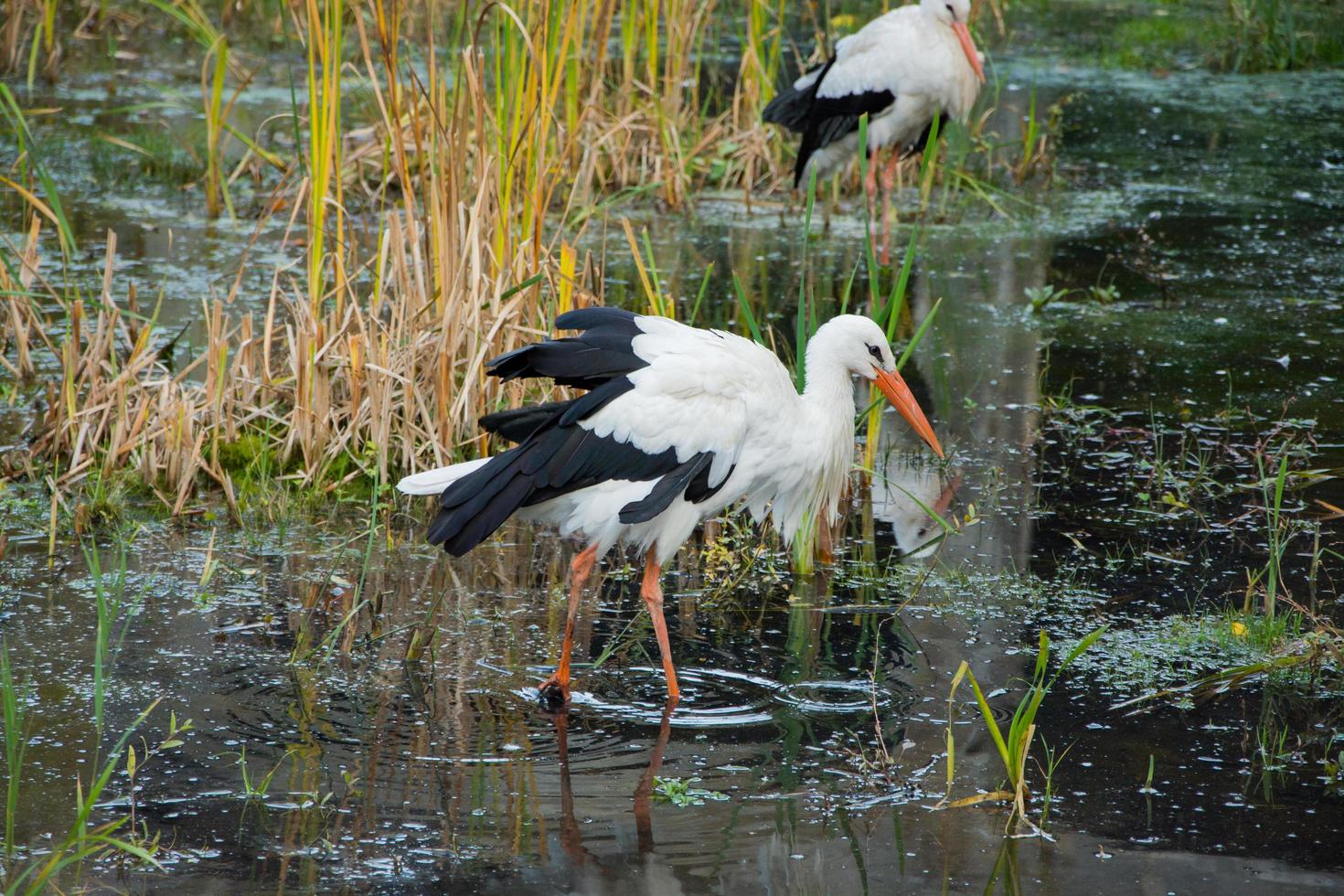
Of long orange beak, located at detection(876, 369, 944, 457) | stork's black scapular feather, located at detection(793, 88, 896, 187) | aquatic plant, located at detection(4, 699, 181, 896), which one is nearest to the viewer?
aquatic plant, located at detection(4, 699, 181, 896)

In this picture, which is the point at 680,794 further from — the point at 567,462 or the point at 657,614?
the point at 567,462

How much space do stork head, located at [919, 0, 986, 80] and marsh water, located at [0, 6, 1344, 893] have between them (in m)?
2.24

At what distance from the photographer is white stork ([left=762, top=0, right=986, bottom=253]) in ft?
28.9

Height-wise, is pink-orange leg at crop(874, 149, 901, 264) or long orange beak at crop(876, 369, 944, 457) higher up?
pink-orange leg at crop(874, 149, 901, 264)

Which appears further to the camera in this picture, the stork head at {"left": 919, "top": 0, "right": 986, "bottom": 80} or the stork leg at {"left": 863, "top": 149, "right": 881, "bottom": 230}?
the stork head at {"left": 919, "top": 0, "right": 986, "bottom": 80}

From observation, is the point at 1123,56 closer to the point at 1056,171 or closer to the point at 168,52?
the point at 1056,171

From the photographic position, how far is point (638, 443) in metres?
4.04

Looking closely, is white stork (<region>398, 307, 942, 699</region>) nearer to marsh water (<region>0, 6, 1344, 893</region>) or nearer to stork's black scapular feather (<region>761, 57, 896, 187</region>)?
marsh water (<region>0, 6, 1344, 893</region>)

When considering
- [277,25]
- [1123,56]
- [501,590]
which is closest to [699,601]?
[501,590]

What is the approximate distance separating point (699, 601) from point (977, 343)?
2996 millimetres

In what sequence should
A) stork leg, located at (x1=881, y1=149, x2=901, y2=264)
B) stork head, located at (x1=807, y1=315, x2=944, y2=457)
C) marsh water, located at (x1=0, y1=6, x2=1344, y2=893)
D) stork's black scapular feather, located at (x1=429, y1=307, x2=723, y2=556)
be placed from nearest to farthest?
marsh water, located at (x1=0, y1=6, x2=1344, y2=893) < stork's black scapular feather, located at (x1=429, y1=307, x2=723, y2=556) < stork head, located at (x1=807, y1=315, x2=944, y2=457) < stork leg, located at (x1=881, y1=149, x2=901, y2=264)

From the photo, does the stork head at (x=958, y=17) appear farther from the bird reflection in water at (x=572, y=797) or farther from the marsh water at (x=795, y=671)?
the bird reflection in water at (x=572, y=797)

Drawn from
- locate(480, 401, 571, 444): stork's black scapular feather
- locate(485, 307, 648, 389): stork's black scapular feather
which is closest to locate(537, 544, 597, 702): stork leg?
locate(480, 401, 571, 444): stork's black scapular feather

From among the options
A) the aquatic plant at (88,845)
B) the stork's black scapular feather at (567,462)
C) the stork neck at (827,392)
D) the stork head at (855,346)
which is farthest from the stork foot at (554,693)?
the stork head at (855,346)
